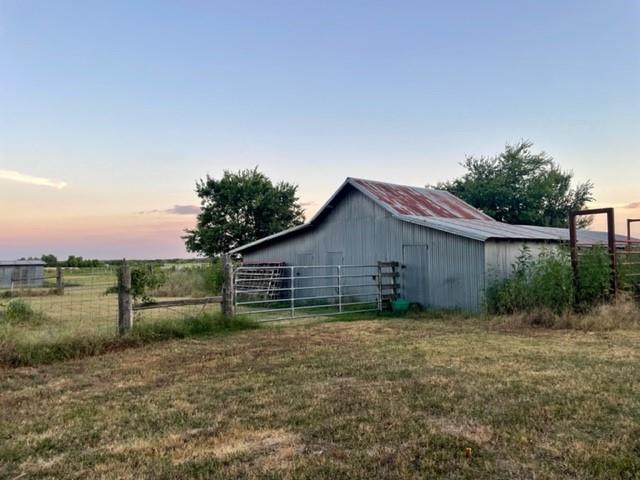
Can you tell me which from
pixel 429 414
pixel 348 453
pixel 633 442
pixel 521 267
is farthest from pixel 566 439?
pixel 521 267

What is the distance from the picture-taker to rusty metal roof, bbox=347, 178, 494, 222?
50.1 ft

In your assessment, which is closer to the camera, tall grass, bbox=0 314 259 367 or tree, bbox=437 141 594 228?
tall grass, bbox=0 314 259 367

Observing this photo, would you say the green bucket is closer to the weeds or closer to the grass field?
the grass field

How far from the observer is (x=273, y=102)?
15.1m

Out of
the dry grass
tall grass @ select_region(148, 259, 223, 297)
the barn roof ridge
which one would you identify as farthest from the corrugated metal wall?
tall grass @ select_region(148, 259, 223, 297)

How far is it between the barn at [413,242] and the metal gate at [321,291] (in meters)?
0.47

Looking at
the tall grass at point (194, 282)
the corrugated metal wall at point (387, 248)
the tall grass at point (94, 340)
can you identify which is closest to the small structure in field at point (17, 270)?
the tall grass at point (194, 282)

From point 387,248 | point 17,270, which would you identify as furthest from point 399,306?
point 17,270

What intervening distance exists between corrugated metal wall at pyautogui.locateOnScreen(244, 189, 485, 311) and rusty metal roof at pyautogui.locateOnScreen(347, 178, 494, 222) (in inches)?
14.7

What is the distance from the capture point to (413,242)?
13.8 meters

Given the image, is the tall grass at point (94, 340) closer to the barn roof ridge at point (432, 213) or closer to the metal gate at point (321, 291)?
the metal gate at point (321, 291)

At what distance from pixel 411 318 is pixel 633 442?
27.5 feet

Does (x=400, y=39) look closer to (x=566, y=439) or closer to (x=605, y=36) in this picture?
(x=605, y=36)

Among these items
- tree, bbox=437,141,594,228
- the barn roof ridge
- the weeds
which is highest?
tree, bbox=437,141,594,228
